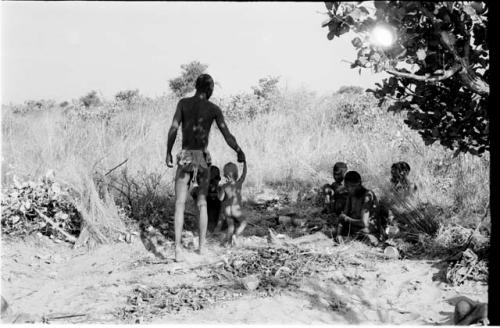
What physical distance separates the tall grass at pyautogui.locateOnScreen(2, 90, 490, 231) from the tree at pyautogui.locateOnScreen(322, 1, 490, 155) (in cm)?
142

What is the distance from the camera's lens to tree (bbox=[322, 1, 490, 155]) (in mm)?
4176

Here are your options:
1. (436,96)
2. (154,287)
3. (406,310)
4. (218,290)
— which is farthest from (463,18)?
(154,287)

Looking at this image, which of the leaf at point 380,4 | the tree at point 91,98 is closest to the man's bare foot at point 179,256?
the leaf at point 380,4

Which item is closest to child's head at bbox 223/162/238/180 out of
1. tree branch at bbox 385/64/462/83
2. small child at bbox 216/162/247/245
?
small child at bbox 216/162/247/245

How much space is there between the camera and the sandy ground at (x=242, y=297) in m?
5.03

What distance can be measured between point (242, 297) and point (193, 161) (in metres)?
1.70

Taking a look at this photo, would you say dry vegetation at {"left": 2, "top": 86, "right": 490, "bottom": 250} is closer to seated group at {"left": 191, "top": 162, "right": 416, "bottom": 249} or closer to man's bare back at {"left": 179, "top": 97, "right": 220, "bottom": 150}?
seated group at {"left": 191, "top": 162, "right": 416, "bottom": 249}

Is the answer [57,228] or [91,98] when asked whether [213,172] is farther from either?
[91,98]

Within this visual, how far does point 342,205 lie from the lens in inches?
293

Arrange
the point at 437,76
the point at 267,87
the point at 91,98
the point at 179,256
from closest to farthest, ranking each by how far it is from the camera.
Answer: the point at 437,76 < the point at 179,256 < the point at 267,87 < the point at 91,98

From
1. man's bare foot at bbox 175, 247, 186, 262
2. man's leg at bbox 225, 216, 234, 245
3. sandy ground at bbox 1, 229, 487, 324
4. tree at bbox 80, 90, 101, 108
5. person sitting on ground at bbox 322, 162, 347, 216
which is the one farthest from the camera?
tree at bbox 80, 90, 101, 108

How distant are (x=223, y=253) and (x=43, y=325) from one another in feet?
7.65

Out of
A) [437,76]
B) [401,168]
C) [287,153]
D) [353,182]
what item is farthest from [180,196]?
[287,153]

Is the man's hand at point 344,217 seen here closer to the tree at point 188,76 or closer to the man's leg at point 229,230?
the man's leg at point 229,230
